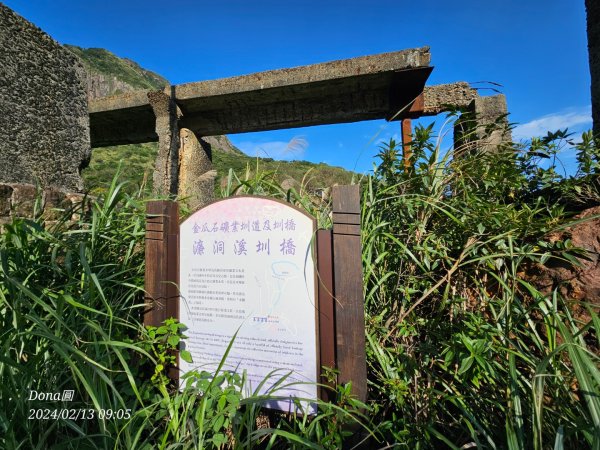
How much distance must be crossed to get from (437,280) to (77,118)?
12.2 feet

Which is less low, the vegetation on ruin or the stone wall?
the stone wall

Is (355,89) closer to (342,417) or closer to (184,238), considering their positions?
(184,238)

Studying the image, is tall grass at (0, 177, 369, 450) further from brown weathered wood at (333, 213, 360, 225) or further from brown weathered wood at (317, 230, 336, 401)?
brown weathered wood at (333, 213, 360, 225)

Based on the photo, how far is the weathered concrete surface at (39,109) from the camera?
8.63 ft

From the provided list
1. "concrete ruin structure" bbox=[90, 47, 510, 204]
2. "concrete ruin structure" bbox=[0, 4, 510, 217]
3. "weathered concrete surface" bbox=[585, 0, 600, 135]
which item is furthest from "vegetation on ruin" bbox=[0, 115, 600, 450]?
"concrete ruin structure" bbox=[90, 47, 510, 204]

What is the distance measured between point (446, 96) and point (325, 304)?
3900mm

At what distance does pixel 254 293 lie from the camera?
55.6 inches

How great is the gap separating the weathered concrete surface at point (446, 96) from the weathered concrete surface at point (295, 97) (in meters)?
0.17

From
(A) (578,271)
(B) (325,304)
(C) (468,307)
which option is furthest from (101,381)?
(A) (578,271)

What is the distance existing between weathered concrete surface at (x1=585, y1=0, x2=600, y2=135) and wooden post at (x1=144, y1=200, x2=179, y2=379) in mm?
3306

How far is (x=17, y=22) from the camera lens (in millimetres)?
2686

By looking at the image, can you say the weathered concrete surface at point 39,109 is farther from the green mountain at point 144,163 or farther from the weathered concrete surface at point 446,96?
the weathered concrete surface at point 446,96

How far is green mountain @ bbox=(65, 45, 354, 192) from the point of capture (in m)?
2.25

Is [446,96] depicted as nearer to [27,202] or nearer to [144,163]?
[27,202]
